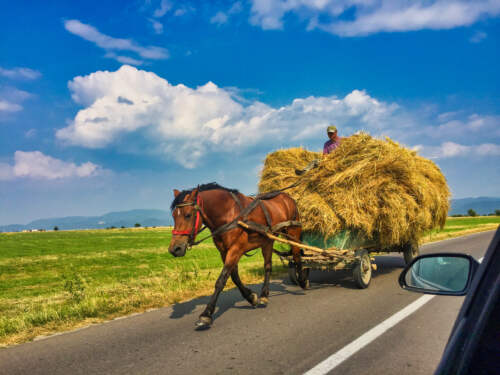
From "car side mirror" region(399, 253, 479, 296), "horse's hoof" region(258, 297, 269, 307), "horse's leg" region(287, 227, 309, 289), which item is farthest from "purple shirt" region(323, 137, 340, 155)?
"car side mirror" region(399, 253, 479, 296)

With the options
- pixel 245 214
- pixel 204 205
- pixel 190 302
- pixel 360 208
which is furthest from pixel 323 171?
pixel 190 302

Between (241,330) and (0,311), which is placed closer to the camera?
(241,330)

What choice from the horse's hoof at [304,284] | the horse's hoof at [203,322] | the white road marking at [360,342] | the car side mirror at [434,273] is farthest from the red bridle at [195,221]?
the car side mirror at [434,273]

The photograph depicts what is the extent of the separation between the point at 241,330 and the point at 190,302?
2.02m

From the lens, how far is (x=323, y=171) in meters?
8.11

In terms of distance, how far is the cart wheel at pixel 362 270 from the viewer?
721 centimetres

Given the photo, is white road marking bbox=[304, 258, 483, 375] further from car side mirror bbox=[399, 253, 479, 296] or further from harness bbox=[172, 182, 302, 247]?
harness bbox=[172, 182, 302, 247]

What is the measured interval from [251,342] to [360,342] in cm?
129

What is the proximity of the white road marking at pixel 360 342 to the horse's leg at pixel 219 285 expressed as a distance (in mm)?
1860

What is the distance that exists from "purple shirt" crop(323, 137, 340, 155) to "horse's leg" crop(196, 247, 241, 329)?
166 inches

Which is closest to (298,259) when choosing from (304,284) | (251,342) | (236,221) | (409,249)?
(304,284)

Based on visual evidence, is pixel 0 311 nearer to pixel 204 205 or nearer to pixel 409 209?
pixel 204 205

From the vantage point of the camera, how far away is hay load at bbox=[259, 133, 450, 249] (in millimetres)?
7246

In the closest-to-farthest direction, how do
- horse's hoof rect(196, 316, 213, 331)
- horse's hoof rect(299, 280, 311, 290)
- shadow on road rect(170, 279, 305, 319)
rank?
horse's hoof rect(196, 316, 213, 331), shadow on road rect(170, 279, 305, 319), horse's hoof rect(299, 280, 311, 290)
